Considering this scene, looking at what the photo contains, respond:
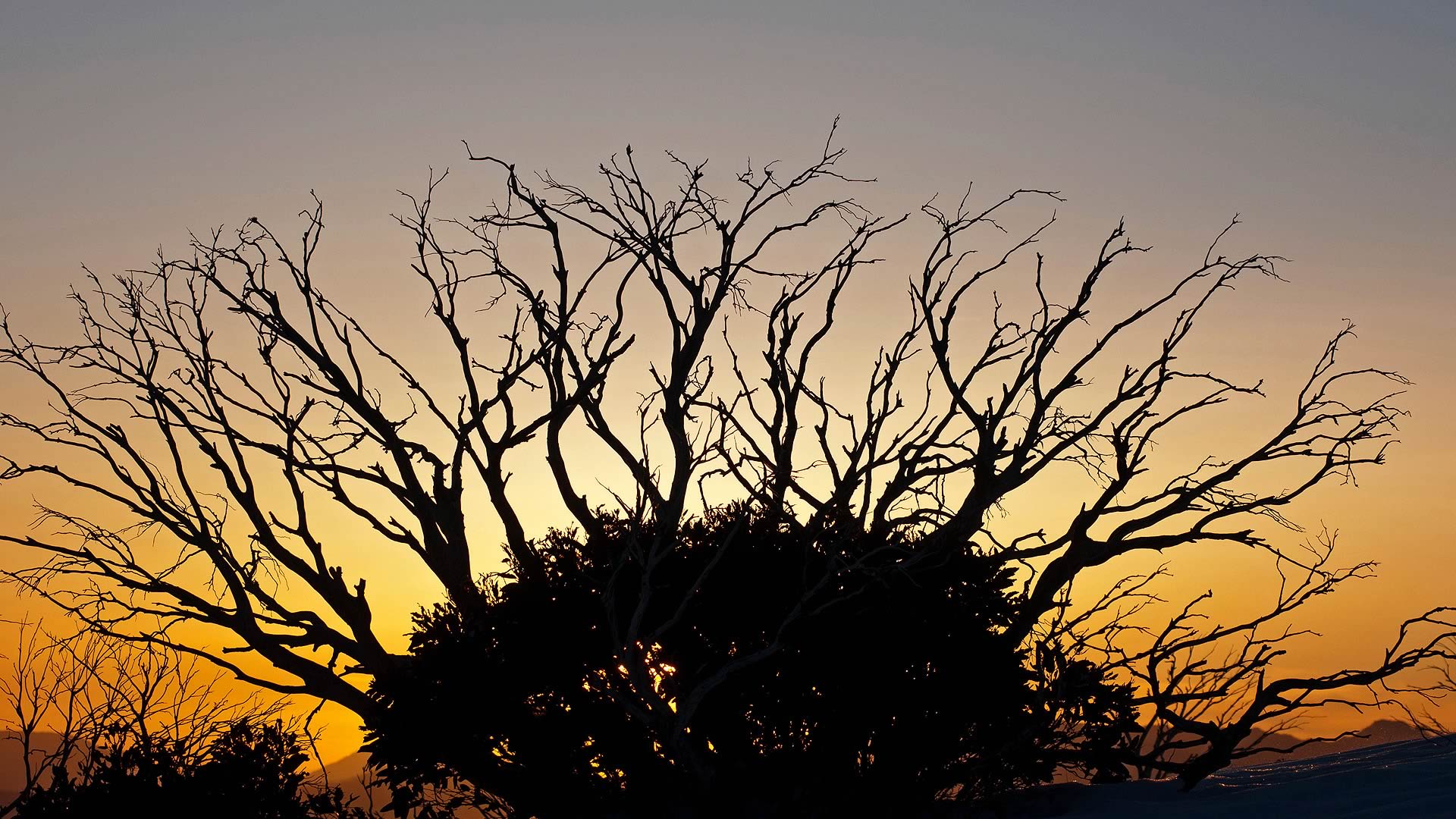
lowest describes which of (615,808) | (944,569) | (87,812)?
(615,808)

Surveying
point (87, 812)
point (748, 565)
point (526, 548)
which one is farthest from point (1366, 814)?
point (87, 812)

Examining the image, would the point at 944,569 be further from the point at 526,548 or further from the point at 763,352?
the point at 526,548

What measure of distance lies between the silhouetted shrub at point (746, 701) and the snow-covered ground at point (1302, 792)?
652 millimetres

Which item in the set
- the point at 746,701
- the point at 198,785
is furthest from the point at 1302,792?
the point at 198,785

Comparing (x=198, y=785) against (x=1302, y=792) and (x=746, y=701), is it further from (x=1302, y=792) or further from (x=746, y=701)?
(x=1302, y=792)

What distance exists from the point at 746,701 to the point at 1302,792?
17.0ft

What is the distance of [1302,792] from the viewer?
11.2m

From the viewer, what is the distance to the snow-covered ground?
1013cm

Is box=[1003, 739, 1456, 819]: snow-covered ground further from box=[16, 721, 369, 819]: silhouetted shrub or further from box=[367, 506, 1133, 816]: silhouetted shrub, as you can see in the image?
box=[16, 721, 369, 819]: silhouetted shrub

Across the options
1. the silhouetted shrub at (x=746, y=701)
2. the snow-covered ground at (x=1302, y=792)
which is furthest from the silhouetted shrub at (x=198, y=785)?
the snow-covered ground at (x=1302, y=792)

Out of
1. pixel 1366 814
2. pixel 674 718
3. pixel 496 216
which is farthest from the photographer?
pixel 496 216

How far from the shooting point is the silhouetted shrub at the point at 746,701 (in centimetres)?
1336

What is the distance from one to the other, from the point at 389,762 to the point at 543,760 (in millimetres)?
1708

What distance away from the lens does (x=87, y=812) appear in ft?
43.4
